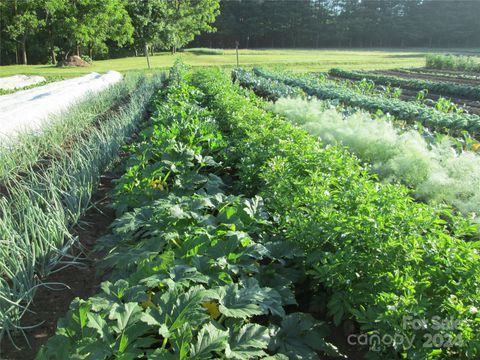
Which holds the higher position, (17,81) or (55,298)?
(17,81)

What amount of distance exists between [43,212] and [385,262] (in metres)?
2.45

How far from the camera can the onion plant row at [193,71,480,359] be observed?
1.57 meters

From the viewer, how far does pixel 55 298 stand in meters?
2.60

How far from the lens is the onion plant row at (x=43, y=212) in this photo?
2285 mm

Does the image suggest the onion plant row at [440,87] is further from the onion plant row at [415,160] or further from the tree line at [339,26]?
the tree line at [339,26]

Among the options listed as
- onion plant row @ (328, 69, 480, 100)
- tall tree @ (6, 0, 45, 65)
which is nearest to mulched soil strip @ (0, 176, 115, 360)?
onion plant row @ (328, 69, 480, 100)

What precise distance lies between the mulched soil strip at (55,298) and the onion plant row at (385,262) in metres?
1.44

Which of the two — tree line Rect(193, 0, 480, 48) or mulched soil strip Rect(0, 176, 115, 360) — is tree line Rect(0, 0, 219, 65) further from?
tree line Rect(193, 0, 480, 48)

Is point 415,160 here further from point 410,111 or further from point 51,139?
point 51,139

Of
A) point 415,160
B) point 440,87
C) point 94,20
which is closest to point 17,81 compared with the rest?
point 94,20

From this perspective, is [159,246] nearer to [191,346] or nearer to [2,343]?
[191,346]

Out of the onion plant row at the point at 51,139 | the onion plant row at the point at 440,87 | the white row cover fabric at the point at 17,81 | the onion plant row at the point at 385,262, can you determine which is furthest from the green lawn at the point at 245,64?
the onion plant row at the point at 385,262

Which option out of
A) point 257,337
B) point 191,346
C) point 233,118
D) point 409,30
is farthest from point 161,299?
point 409,30

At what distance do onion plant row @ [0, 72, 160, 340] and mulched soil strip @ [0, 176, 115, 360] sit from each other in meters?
0.08
